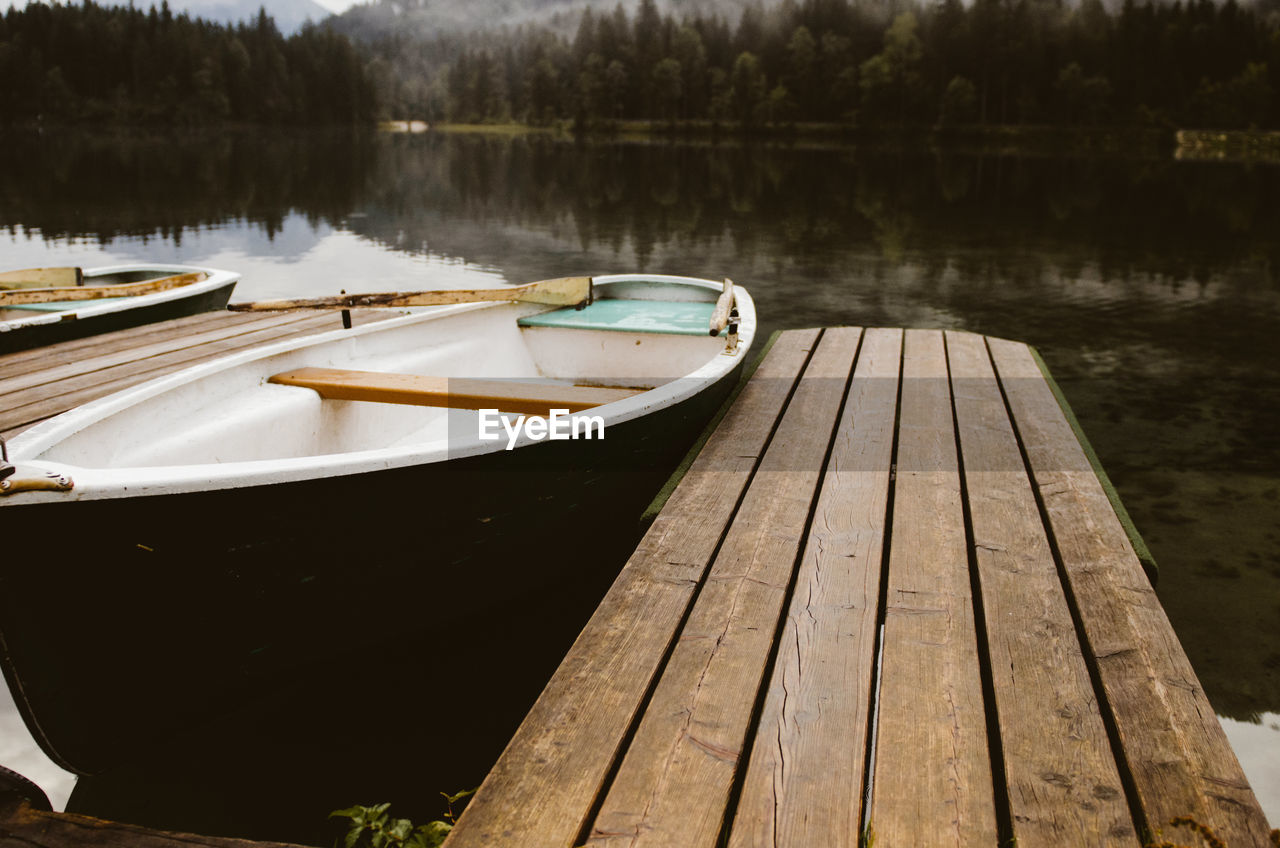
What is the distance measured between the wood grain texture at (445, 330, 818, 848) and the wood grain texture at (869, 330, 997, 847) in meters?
0.58

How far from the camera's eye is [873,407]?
4.60m

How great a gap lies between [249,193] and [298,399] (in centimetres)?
2353

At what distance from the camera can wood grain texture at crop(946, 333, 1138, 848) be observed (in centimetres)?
176

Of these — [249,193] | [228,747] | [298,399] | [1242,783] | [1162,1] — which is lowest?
[228,747]

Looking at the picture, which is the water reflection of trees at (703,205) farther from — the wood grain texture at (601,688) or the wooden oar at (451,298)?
the wood grain texture at (601,688)

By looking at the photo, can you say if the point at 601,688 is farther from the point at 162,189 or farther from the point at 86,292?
the point at 162,189

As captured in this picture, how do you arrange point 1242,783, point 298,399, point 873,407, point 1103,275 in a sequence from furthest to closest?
point 1103,275, point 873,407, point 298,399, point 1242,783

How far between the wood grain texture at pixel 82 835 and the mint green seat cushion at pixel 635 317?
3533mm

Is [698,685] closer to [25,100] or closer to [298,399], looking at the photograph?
[298,399]

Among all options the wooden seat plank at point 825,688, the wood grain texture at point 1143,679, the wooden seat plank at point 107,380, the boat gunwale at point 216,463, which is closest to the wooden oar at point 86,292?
the wooden seat plank at point 107,380

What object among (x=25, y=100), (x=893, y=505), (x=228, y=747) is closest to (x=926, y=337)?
(x=893, y=505)

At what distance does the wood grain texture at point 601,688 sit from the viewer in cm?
177

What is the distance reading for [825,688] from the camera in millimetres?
2182
